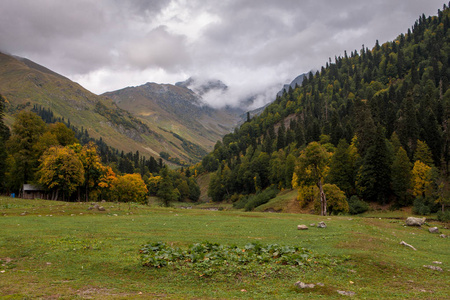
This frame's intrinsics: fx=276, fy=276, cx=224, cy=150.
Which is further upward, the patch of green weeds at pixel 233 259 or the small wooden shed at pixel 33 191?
the small wooden shed at pixel 33 191

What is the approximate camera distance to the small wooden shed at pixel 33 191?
68.1 metres

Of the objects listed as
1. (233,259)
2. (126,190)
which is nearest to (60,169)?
(126,190)

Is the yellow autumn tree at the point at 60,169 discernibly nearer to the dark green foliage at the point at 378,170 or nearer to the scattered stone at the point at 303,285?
the scattered stone at the point at 303,285

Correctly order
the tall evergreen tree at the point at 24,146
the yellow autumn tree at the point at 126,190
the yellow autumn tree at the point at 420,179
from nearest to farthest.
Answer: the tall evergreen tree at the point at 24,146, the yellow autumn tree at the point at 420,179, the yellow autumn tree at the point at 126,190

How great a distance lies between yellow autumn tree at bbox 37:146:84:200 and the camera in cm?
5903

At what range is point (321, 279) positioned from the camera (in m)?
13.4

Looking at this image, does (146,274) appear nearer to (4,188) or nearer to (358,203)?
(358,203)

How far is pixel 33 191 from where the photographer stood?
71625 millimetres

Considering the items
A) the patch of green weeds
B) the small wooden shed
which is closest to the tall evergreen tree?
the small wooden shed

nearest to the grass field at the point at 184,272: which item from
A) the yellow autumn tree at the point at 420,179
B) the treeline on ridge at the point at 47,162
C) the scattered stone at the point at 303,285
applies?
the scattered stone at the point at 303,285

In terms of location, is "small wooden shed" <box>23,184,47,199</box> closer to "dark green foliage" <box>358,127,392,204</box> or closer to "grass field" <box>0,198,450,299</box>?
"grass field" <box>0,198,450,299</box>

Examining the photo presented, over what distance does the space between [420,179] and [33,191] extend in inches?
4126

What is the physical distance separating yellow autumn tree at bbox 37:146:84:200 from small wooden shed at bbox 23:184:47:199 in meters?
6.78

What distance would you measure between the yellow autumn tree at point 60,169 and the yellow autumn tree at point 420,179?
88.0 meters
